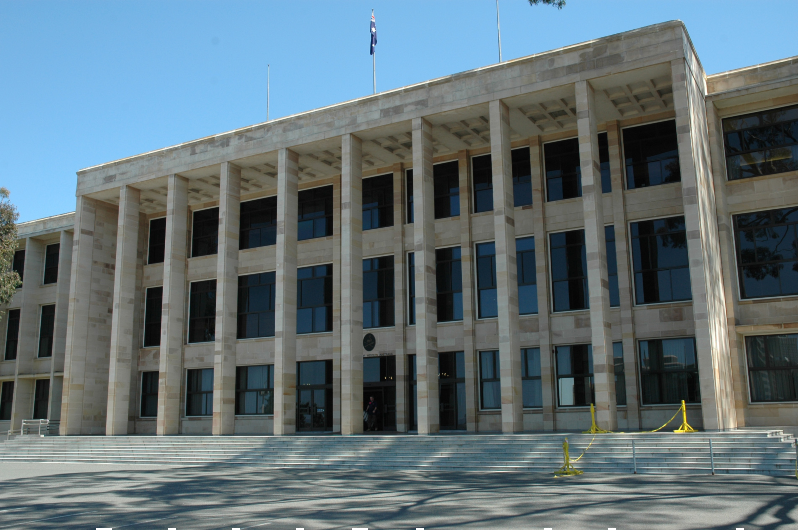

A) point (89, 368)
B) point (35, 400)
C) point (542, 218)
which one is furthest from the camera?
point (35, 400)

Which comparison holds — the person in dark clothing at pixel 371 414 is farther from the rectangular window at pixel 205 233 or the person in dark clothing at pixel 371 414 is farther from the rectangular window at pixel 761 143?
the rectangular window at pixel 761 143

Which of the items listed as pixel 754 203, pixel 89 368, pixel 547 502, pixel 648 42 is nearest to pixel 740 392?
pixel 754 203

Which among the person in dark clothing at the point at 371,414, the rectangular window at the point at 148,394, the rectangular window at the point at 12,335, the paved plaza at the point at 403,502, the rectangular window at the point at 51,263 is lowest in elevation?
the paved plaza at the point at 403,502

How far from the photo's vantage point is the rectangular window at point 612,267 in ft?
85.3

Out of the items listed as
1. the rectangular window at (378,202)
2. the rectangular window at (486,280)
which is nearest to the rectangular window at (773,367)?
the rectangular window at (486,280)

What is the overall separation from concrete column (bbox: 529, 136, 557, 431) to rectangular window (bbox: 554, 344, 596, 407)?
0.37 meters

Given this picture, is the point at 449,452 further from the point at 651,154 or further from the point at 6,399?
the point at 6,399

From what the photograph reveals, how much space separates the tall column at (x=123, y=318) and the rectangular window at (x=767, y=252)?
2659cm

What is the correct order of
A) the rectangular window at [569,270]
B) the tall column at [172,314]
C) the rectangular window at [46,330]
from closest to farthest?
1. the rectangular window at [569,270]
2. the tall column at [172,314]
3. the rectangular window at [46,330]

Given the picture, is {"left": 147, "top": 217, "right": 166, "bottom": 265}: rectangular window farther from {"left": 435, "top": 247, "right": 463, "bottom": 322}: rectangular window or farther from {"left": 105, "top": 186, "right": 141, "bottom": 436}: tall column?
{"left": 435, "top": 247, "right": 463, "bottom": 322}: rectangular window

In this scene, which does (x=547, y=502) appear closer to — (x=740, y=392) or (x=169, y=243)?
(x=740, y=392)

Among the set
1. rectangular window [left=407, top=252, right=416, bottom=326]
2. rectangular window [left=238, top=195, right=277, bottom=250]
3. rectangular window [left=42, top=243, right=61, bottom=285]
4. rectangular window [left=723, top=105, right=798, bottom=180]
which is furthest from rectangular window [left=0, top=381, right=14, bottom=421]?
rectangular window [left=723, top=105, right=798, bottom=180]

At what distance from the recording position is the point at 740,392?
23219 mm

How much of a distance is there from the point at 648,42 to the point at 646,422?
515 inches
